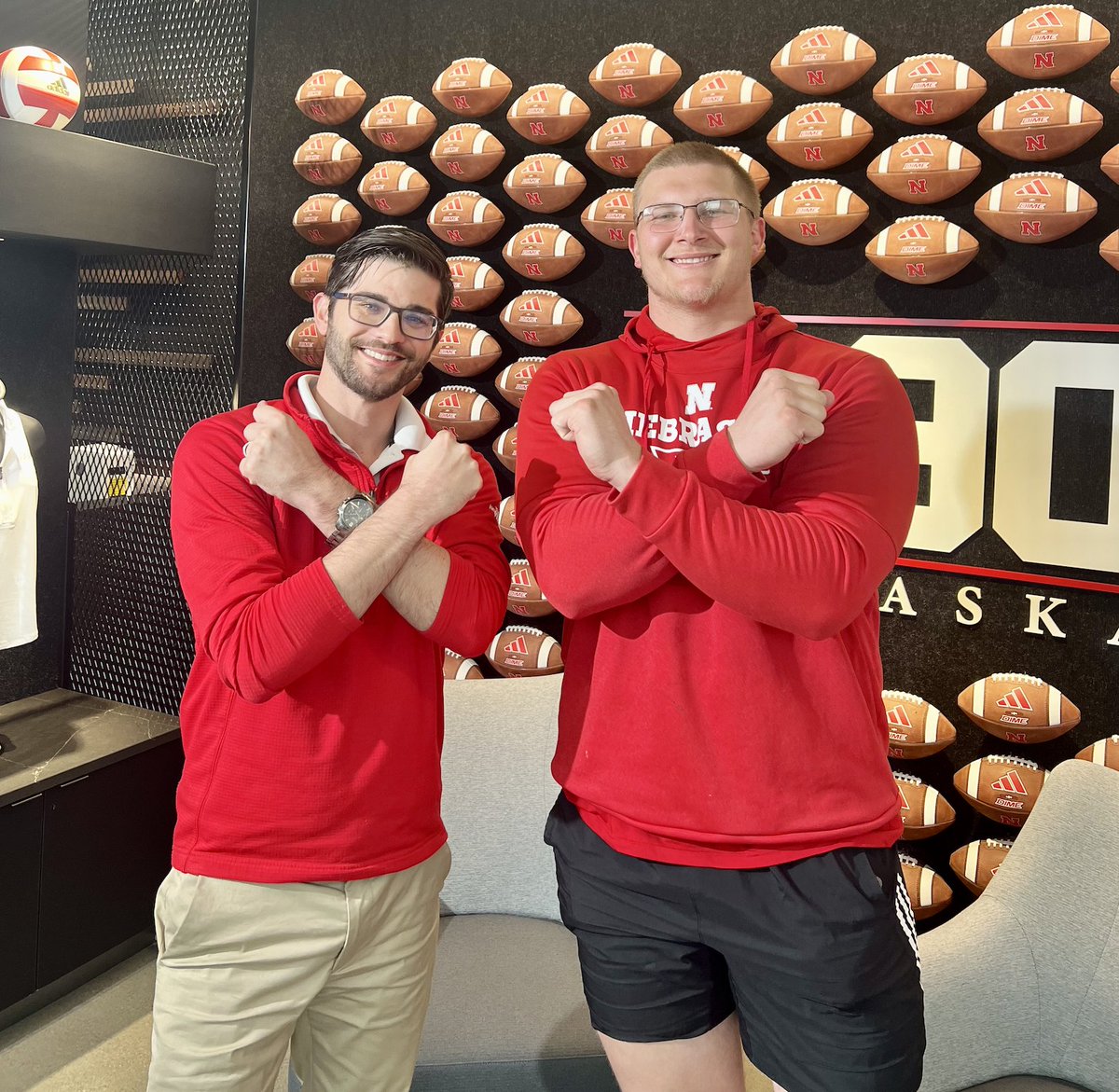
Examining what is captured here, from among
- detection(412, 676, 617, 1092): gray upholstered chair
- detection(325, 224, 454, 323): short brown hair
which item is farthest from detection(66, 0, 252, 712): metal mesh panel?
detection(325, 224, 454, 323): short brown hair

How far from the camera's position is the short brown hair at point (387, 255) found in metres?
1.62

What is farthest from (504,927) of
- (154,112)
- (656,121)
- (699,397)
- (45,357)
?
(154,112)

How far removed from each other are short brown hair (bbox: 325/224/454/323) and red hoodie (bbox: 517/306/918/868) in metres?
0.35

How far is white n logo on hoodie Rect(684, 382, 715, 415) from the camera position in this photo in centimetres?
154

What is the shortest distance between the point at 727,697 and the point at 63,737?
2489mm

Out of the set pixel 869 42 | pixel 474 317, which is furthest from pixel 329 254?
pixel 869 42

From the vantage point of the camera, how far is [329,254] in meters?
3.46

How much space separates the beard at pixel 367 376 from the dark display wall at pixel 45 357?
2.19 meters

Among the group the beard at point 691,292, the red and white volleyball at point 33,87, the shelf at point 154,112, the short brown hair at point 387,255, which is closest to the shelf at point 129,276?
the shelf at point 154,112

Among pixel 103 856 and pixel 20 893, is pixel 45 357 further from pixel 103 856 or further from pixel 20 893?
pixel 20 893

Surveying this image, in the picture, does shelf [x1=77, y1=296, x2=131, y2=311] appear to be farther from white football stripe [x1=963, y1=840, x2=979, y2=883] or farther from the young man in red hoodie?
white football stripe [x1=963, y1=840, x2=979, y2=883]

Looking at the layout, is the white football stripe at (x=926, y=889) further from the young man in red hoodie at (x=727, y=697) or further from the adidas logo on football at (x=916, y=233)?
the adidas logo on football at (x=916, y=233)

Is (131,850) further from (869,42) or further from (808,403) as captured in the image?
(869,42)

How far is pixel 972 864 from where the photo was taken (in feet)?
8.52
